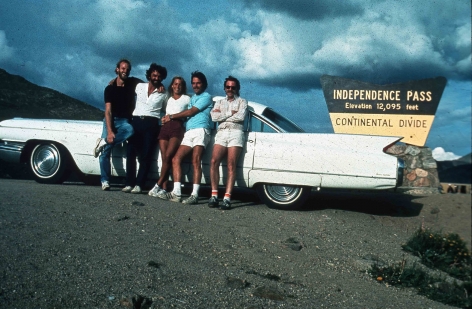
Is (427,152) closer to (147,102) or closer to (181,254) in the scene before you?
(147,102)

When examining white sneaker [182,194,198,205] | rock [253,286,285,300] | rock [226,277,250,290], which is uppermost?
white sneaker [182,194,198,205]

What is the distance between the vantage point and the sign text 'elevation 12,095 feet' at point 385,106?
33.0 ft

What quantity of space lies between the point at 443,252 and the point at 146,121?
4231mm

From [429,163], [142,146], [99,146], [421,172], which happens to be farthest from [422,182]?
[99,146]

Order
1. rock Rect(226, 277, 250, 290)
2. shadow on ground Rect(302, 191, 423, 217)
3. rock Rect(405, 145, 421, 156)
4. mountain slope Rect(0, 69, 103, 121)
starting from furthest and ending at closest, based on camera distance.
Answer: mountain slope Rect(0, 69, 103, 121) < rock Rect(405, 145, 421, 156) < shadow on ground Rect(302, 191, 423, 217) < rock Rect(226, 277, 250, 290)

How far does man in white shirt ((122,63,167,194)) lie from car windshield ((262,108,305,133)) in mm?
1497

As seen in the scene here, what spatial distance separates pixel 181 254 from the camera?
4.36 m

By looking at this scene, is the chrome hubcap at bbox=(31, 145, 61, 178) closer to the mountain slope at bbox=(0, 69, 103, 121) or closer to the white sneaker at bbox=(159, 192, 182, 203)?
the white sneaker at bbox=(159, 192, 182, 203)

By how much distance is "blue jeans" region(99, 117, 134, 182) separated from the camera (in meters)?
6.92

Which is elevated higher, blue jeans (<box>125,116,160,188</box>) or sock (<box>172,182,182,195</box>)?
blue jeans (<box>125,116,160,188</box>)

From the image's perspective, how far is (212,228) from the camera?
532 cm

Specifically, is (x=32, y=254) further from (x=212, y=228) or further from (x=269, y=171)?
(x=269, y=171)

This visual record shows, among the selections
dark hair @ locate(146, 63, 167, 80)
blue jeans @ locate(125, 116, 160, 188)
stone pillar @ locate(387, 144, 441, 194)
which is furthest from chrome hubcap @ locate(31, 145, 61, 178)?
stone pillar @ locate(387, 144, 441, 194)

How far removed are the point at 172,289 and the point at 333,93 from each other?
7825 mm
